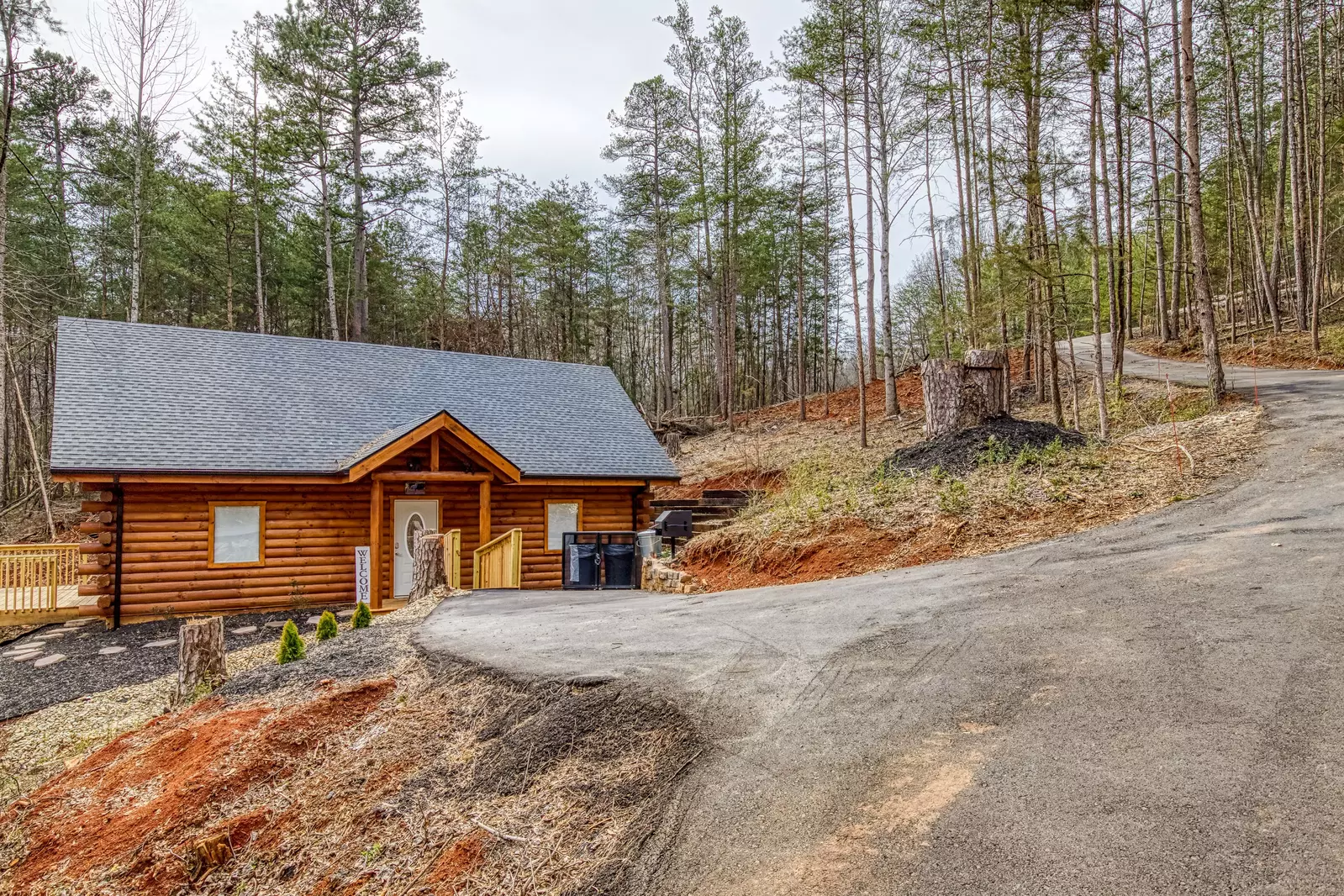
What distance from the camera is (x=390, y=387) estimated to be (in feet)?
47.1

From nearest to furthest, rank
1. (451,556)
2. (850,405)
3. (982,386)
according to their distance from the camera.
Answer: (451,556), (982,386), (850,405)

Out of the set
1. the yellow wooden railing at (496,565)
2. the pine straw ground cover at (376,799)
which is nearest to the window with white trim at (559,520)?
the yellow wooden railing at (496,565)

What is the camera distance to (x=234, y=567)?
438 inches

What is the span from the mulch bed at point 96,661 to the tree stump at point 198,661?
238 cm

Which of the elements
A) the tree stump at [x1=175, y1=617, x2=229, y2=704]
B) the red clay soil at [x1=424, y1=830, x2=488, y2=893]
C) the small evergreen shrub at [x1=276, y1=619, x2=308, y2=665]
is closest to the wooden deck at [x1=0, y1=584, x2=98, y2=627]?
the tree stump at [x1=175, y1=617, x2=229, y2=704]

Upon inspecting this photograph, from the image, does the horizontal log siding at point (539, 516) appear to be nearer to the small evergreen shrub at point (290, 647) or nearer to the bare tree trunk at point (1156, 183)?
the small evergreen shrub at point (290, 647)

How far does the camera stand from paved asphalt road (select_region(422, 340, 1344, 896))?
2.07m

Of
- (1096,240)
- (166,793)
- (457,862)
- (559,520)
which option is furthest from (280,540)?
(1096,240)

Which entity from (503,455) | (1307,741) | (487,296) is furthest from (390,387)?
(487,296)

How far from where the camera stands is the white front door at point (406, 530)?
39.7 ft

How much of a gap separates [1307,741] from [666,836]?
2417mm

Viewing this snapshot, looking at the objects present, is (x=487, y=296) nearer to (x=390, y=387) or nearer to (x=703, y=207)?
(x=703, y=207)

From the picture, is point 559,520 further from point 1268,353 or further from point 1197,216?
point 1268,353

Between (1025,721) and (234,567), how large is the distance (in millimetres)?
12205
